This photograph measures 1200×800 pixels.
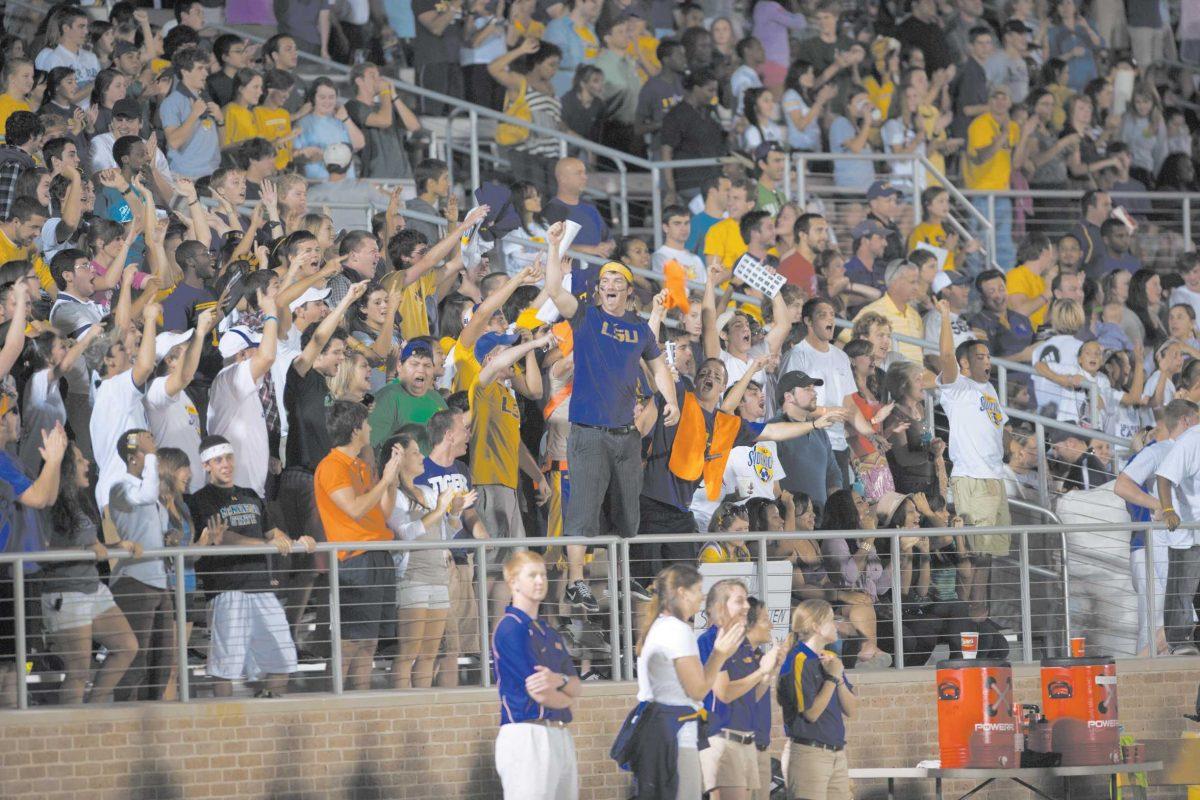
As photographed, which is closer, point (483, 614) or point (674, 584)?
point (674, 584)

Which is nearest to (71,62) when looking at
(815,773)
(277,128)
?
(277,128)

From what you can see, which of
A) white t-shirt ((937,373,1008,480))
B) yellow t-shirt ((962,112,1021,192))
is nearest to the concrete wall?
white t-shirt ((937,373,1008,480))

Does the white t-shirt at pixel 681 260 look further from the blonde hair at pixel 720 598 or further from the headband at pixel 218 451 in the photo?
the blonde hair at pixel 720 598

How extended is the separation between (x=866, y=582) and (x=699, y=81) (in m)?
6.94

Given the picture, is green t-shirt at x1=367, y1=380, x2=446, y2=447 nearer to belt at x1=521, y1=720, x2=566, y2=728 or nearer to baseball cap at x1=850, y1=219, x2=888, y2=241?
belt at x1=521, y1=720, x2=566, y2=728

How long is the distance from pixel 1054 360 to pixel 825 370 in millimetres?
3040

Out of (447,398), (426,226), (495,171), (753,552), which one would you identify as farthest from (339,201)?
(753,552)

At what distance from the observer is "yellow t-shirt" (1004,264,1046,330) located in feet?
61.7

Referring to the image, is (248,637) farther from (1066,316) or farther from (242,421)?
(1066,316)

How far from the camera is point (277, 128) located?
649 inches

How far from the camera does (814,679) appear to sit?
469 inches

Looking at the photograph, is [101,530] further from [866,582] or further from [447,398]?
[866,582]

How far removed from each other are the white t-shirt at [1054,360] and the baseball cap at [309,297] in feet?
21.0

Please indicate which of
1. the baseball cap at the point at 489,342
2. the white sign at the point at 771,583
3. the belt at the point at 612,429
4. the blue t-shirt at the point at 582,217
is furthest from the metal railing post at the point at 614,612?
the blue t-shirt at the point at 582,217
